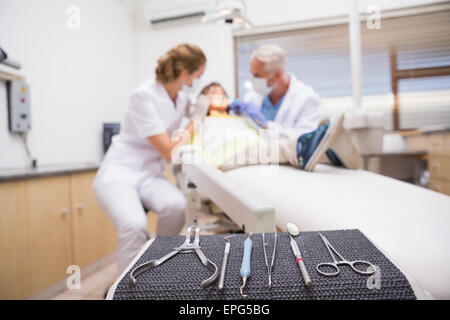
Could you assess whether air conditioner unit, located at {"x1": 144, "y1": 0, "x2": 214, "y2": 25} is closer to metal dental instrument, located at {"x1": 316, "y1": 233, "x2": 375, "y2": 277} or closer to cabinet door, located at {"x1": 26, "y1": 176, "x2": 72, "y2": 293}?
cabinet door, located at {"x1": 26, "y1": 176, "x2": 72, "y2": 293}

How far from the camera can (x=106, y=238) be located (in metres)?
1.97

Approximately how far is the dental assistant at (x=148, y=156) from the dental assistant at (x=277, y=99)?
0.36m

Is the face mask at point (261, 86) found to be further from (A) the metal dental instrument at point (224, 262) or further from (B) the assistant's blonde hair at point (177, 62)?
(A) the metal dental instrument at point (224, 262)

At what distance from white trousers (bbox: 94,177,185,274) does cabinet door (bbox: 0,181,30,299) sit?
40 cm

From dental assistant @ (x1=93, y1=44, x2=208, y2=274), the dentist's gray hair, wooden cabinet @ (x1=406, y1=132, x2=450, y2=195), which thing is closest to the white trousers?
dental assistant @ (x1=93, y1=44, x2=208, y2=274)

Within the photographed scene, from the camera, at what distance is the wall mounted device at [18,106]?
5.65 feet

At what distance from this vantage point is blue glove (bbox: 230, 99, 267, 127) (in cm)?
→ 156

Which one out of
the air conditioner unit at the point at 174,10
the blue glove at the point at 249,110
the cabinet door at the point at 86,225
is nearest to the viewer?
the blue glove at the point at 249,110

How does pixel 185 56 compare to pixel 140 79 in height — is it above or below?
below

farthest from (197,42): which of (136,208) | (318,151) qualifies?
(318,151)

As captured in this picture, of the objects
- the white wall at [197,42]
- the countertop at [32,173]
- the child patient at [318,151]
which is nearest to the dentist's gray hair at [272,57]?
the child patient at [318,151]
